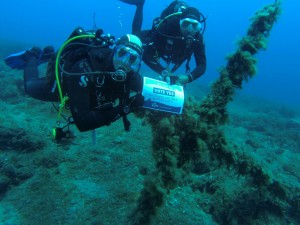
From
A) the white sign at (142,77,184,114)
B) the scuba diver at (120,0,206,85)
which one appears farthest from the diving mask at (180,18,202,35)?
the white sign at (142,77,184,114)

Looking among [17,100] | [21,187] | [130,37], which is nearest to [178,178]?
[130,37]

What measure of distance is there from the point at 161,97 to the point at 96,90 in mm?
857

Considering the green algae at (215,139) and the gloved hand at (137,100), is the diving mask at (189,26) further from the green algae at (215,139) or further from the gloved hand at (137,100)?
the gloved hand at (137,100)

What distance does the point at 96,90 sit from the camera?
3588mm

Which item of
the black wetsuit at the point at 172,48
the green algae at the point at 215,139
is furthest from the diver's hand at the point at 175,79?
the black wetsuit at the point at 172,48

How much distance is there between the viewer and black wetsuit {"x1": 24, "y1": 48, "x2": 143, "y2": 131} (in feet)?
11.3

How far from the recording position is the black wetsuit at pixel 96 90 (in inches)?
136

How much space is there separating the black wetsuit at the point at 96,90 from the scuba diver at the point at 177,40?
5.93 ft

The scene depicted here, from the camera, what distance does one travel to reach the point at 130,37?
368 cm

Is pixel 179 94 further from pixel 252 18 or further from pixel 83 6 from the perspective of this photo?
pixel 83 6

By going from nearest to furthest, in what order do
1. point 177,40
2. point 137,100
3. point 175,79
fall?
1. point 137,100
2. point 175,79
3. point 177,40

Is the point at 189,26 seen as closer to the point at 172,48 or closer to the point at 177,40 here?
the point at 177,40

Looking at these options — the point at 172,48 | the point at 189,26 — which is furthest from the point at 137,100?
the point at 172,48

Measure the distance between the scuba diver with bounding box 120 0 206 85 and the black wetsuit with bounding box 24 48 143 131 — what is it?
1807mm
